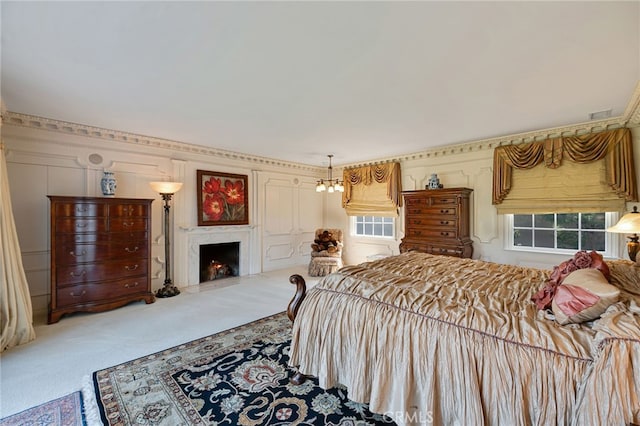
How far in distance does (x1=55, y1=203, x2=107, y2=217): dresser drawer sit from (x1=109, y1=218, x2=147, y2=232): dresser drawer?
16 cm

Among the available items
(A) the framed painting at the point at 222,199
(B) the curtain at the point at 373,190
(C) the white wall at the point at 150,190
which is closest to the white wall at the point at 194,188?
(C) the white wall at the point at 150,190

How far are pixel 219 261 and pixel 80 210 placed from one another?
2496mm

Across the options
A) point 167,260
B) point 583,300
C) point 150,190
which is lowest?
point 167,260

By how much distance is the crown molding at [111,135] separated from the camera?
3236mm

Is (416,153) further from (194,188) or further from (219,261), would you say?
(219,261)

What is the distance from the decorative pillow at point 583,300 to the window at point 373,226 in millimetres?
4374

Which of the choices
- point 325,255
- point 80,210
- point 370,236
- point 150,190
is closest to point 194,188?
point 150,190

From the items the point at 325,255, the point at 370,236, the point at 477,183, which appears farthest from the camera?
the point at 370,236

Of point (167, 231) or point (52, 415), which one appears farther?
point (167, 231)

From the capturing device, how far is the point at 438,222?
452 centimetres

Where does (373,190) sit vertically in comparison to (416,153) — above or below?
below

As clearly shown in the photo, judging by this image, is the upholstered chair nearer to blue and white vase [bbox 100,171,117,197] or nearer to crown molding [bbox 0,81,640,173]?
crown molding [bbox 0,81,640,173]

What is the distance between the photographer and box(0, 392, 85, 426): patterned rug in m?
1.65

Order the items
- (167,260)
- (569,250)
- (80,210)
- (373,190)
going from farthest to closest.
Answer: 1. (373,190)
2. (167,260)
3. (569,250)
4. (80,210)
